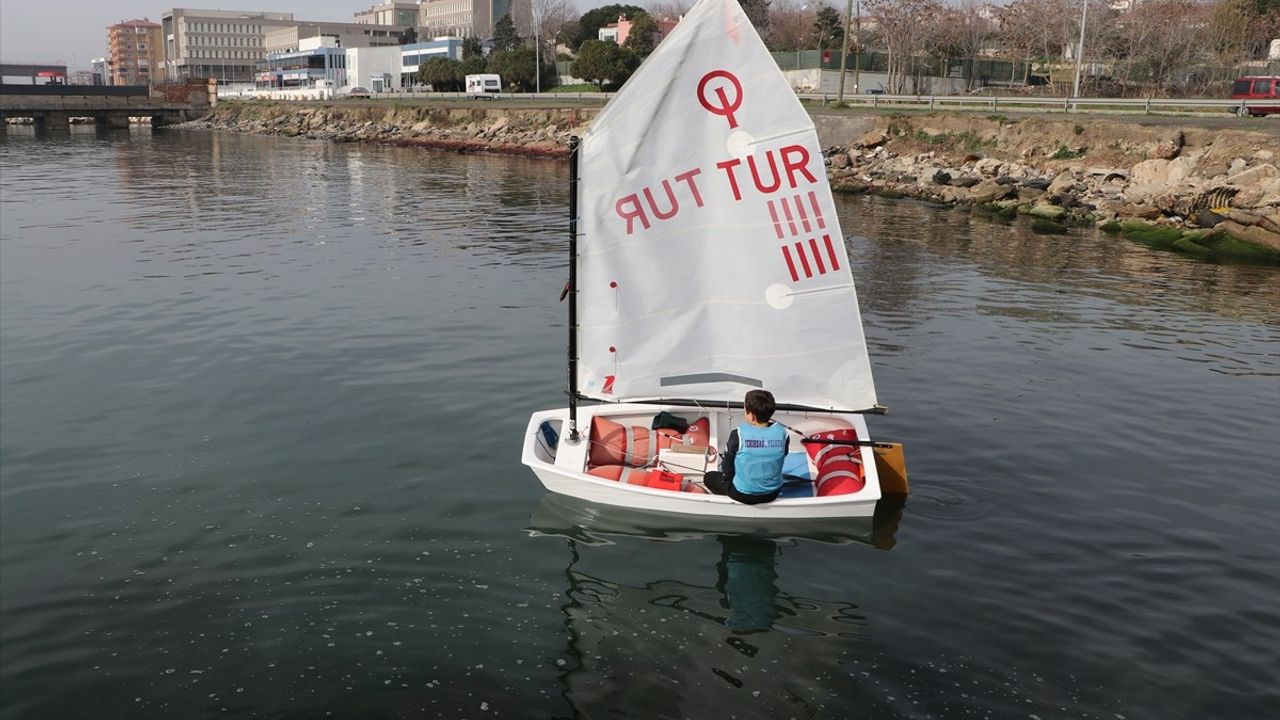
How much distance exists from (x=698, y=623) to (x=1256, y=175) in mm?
39303

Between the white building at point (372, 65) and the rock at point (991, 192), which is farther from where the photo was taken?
the white building at point (372, 65)

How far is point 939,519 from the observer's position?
1412 cm

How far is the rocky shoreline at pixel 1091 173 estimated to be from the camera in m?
38.7

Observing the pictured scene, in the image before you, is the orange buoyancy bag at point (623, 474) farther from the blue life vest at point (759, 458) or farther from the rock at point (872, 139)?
the rock at point (872, 139)

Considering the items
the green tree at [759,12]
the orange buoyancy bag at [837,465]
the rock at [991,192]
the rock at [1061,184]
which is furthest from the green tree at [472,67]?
the orange buoyancy bag at [837,465]

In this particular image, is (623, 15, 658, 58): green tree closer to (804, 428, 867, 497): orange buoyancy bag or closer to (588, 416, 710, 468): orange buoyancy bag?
(588, 416, 710, 468): orange buoyancy bag

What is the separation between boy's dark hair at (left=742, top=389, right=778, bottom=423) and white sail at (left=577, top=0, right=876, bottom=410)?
1.42m

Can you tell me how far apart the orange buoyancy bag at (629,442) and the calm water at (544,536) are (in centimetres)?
90

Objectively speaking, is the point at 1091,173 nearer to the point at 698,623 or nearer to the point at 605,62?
the point at 698,623

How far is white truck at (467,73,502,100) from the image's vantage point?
11919 centimetres

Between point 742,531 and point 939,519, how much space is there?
9.85ft

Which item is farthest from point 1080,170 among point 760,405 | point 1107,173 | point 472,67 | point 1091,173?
point 472,67

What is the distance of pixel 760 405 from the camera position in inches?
509

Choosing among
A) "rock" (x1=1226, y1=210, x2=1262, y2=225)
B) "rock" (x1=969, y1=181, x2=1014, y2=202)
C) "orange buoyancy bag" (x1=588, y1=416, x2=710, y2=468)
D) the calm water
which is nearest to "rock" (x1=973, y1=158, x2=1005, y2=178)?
"rock" (x1=969, y1=181, x2=1014, y2=202)
